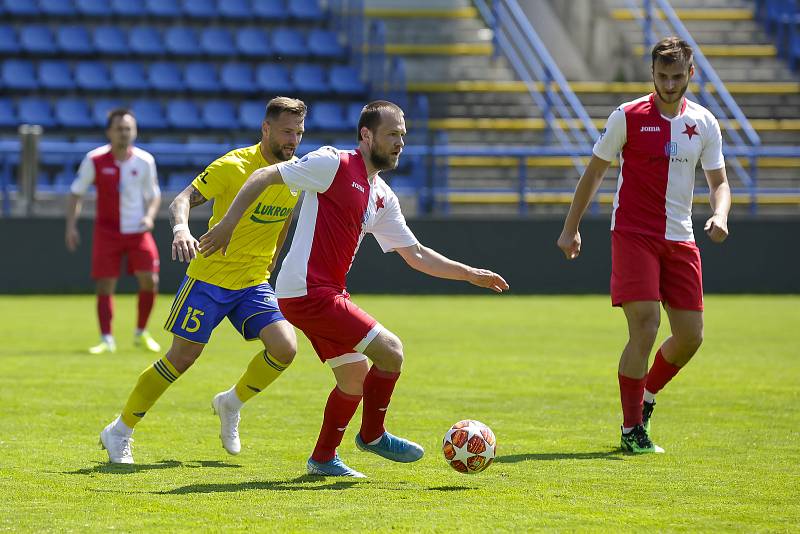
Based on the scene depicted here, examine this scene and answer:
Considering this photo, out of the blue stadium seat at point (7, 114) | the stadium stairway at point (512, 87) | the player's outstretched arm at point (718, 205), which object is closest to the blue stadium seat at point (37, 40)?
the blue stadium seat at point (7, 114)

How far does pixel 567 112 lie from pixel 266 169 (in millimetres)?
17387

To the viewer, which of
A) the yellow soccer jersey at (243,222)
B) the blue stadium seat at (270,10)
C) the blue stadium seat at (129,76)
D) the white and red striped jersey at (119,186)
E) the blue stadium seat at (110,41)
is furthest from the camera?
the blue stadium seat at (270,10)

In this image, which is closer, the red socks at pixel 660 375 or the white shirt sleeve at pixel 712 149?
the white shirt sleeve at pixel 712 149

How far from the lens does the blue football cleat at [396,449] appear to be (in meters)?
6.62

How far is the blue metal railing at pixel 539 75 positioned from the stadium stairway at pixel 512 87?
371 mm

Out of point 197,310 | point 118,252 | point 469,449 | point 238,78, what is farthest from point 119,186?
point 238,78

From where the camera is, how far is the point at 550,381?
34.7ft

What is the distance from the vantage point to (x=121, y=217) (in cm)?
1301

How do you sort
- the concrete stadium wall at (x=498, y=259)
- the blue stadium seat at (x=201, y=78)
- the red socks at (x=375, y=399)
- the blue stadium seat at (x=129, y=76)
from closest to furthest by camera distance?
1. the red socks at (x=375, y=399)
2. the concrete stadium wall at (x=498, y=259)
3. the blue stadium seat at (x=129, y=76)
4. the blue stadium seat at (x=201, y=78)

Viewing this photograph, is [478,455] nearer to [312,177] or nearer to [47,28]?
[312,177]

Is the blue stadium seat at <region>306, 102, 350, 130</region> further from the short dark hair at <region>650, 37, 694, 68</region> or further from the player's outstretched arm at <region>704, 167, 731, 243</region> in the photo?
the short dark hair at <region>650, 37, 694, 68</region>

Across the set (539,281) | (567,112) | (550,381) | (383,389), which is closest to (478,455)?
(383,389)

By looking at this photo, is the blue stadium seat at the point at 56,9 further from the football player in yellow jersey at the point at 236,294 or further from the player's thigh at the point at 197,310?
the player's thigh at the point at 197,310

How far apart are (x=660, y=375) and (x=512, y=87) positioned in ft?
56.9
